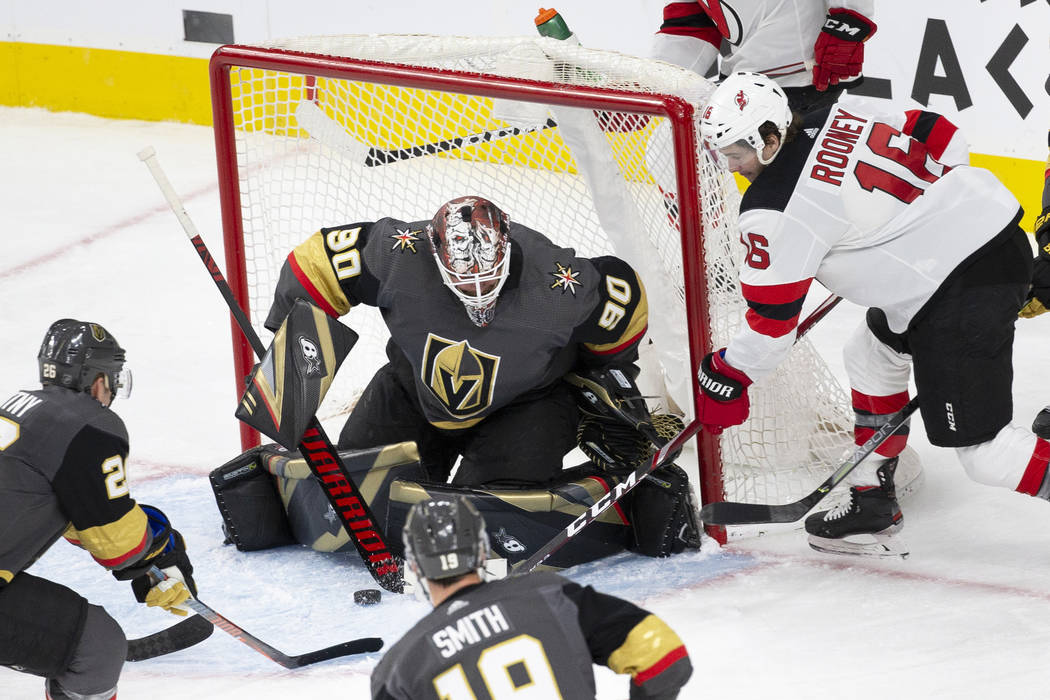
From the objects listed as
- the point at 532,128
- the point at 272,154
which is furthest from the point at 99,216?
the point at 532,128

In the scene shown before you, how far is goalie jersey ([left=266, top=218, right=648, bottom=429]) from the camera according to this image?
308 centimetres

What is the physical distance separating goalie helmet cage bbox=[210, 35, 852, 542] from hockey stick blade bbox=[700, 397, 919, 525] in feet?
0.29

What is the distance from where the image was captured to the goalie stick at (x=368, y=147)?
3629 millimetres

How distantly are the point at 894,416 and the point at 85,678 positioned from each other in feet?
5.64

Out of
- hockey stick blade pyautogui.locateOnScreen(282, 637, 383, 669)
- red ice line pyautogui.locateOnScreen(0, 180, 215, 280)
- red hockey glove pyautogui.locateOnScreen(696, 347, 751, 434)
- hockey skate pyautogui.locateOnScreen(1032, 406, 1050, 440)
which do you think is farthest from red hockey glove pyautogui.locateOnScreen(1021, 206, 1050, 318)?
red ice line pyautogui.locateOnScreen(0, 180, 215, 280)

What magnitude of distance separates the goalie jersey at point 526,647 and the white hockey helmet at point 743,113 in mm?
1142

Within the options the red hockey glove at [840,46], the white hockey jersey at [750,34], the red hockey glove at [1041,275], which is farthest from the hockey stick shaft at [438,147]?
the red hockey glove at [1041,275]

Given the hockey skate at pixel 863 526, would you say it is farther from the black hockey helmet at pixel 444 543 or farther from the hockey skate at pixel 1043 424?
the black hockey helmet at pixel 444 543

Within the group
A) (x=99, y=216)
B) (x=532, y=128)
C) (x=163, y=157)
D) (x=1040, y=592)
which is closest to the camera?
(x=1040, y=592)

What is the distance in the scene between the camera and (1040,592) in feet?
9.72

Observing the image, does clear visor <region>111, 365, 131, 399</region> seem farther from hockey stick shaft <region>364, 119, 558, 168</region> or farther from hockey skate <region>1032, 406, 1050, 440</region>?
hockey skate <region>1032, 406, 1050, 440</region>

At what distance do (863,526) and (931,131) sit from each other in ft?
2.88

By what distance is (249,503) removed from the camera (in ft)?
10.7

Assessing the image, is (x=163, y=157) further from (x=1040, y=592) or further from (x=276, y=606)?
(x=1040, y=592)
